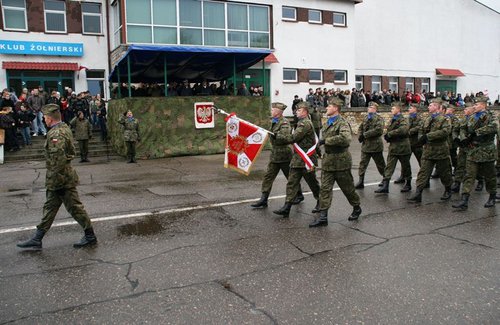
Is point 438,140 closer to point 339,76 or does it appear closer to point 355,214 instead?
point 355,214

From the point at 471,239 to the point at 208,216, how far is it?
151 inches

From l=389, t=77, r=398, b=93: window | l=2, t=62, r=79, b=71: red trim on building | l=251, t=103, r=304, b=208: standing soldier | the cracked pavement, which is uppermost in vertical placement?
l=2, t=62, r=79, b=71: red trim on building

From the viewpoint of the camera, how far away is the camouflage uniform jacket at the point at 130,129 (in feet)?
49.3

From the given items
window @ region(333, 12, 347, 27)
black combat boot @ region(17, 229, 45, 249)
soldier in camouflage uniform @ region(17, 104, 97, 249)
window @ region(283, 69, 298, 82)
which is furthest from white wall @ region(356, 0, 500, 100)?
black combat boot @ region(17, 229, 45, 249)

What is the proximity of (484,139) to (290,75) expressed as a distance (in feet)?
67.1

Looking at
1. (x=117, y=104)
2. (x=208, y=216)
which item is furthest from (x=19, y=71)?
(x=208, y=216)

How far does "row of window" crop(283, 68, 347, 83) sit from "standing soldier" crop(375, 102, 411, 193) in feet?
59.2

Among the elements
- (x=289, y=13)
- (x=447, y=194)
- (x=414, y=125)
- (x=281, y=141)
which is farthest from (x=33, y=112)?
(x=289, y=13)

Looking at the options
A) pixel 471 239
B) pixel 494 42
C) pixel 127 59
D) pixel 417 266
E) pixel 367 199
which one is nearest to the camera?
pixel 417 266

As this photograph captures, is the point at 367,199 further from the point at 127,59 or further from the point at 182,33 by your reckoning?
the point at 182,33

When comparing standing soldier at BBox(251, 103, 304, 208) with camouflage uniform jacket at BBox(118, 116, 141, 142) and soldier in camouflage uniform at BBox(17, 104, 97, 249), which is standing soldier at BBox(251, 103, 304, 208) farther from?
camouflage uniform jacket at BBox(118, 116, 141, 142)

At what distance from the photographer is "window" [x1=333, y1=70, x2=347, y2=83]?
1133 inches

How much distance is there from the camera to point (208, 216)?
7.42m

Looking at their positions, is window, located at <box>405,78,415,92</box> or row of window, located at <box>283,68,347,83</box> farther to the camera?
window, located at <box>405,78,415,92</box>
